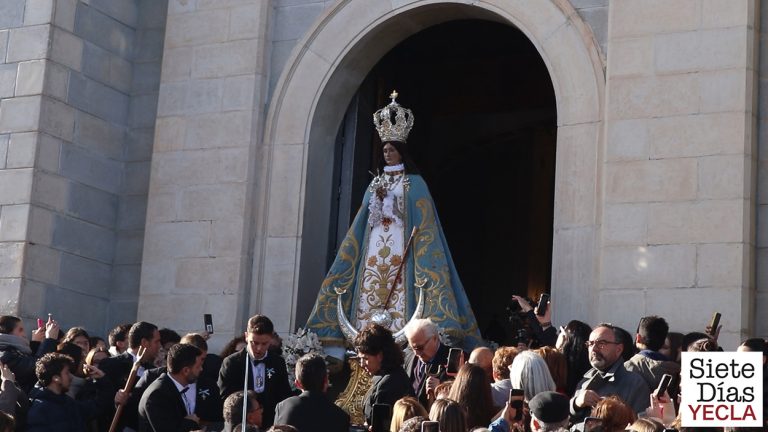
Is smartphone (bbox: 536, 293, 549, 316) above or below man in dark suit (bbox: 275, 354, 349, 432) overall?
above

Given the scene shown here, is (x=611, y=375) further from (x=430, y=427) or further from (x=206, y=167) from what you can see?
(x=206, y=167)

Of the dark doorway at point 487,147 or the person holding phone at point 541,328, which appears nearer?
the person holding phone at point 541,328

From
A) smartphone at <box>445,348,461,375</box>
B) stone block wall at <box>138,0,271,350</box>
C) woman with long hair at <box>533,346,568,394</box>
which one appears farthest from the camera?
stone block wall at <box>138,0,271,350</box>

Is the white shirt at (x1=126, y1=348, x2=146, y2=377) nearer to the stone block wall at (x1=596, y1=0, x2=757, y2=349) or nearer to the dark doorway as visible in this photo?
the stone block wall at (x1=596, y1=0, x2=757, y2=349)

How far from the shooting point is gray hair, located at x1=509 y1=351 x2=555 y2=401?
9383 millimetres

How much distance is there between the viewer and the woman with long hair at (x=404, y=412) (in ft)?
29.1

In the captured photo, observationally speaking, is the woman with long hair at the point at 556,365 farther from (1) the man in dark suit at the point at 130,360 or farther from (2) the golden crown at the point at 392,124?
(2) the golden crown at the point at 392,124

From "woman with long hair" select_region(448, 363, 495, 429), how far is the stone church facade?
3445 millimetres

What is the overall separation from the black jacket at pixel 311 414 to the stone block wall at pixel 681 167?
134 inches

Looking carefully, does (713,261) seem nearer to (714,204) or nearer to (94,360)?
(714,204)

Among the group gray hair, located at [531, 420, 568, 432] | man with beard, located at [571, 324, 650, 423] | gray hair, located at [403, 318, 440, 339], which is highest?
gray hair, located at [403, 318, 440, 339]

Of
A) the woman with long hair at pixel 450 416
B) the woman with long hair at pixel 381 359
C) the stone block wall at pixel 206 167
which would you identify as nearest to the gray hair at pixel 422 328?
the woman with long hair at pixel 381 359

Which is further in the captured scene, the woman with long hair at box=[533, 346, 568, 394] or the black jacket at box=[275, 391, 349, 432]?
the woman with long hair at box=[533, 346, 568, 394]

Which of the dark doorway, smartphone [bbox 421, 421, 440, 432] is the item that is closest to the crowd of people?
smartphone [bbox 421, 421, 440, 432]
